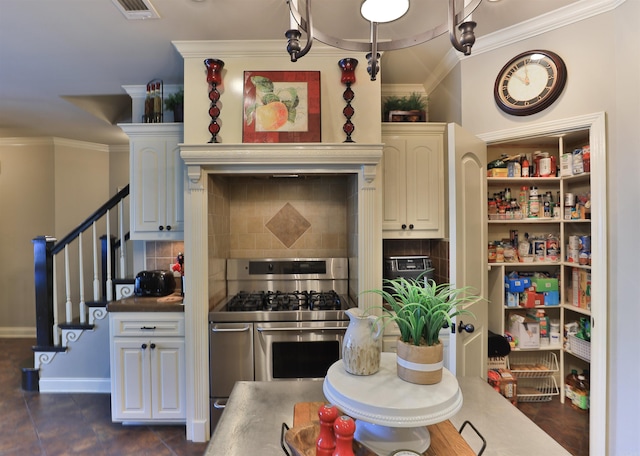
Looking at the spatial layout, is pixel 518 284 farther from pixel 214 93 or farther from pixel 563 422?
pixel 214 93

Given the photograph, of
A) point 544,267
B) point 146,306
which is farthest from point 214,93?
point 544,267

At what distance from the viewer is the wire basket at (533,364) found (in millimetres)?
2666

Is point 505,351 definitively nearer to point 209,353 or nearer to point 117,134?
point 209,353

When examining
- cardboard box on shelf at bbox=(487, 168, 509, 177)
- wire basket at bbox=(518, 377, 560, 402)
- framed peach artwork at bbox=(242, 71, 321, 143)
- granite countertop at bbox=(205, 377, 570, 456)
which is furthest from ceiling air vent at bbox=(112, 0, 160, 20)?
wire basket at bbox=(518, 377, 560, 402)

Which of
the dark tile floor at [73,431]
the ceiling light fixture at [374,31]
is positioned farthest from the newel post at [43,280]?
the ceiling light fixture at [374,31]

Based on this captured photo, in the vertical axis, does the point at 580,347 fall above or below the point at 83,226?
below

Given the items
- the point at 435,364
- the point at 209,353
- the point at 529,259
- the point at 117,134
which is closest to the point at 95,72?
the point at 117,134

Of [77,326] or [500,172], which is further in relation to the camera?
[77,326]

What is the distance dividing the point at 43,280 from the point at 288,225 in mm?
2136

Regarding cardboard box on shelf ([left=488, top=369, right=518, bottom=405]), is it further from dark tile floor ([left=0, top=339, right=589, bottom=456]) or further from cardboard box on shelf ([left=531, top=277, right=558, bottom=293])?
cardboard box on shelf ([left=531, top=277, right=558, bottom=293])

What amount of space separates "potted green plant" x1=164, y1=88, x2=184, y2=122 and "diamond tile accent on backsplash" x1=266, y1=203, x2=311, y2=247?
1.07 metres

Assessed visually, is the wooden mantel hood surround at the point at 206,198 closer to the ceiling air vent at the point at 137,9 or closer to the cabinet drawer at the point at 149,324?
the cabinet drawer at the point at 149,324

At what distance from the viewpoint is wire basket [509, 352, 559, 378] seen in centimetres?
267

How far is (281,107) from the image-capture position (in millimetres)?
2166
